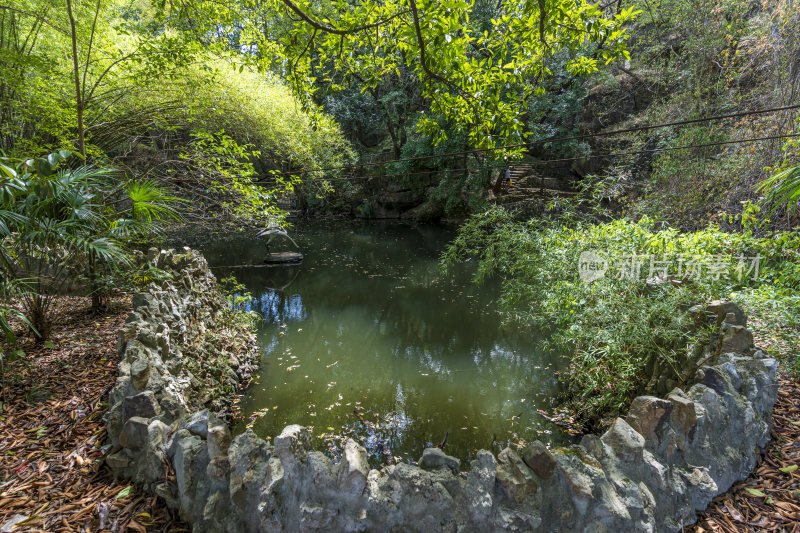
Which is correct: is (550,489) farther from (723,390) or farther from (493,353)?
(493,353)

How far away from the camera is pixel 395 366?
4191mm

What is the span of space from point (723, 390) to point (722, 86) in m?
7.03

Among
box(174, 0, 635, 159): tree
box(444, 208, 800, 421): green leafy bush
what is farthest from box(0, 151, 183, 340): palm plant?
box(444, 208, 800, 421): green leafy bush

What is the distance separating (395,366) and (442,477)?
2.82 m

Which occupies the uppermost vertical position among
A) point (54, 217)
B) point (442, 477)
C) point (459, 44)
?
point (459, 44)

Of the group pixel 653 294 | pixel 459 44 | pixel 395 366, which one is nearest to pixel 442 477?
pixel 653 294

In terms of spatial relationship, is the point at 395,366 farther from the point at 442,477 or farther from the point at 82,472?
the point at 82,472

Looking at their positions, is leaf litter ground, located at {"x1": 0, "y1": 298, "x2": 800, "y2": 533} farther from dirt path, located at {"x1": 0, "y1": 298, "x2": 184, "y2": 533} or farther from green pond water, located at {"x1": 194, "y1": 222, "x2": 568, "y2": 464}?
green pond water, located at {"x1": 194, "y1": 222, "x2": 568, "y2": 464}

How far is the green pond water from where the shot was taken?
9.89 ft

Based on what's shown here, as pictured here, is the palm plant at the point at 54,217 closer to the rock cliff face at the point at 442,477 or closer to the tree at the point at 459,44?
the rock cliff face at the point at 442,477

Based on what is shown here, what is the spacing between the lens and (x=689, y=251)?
8.03 ft

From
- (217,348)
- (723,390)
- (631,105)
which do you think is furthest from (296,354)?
(631,105)

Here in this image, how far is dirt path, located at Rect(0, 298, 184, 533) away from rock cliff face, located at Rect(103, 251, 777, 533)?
4.7 inches

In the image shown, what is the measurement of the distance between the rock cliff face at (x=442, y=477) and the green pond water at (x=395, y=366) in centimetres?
83
